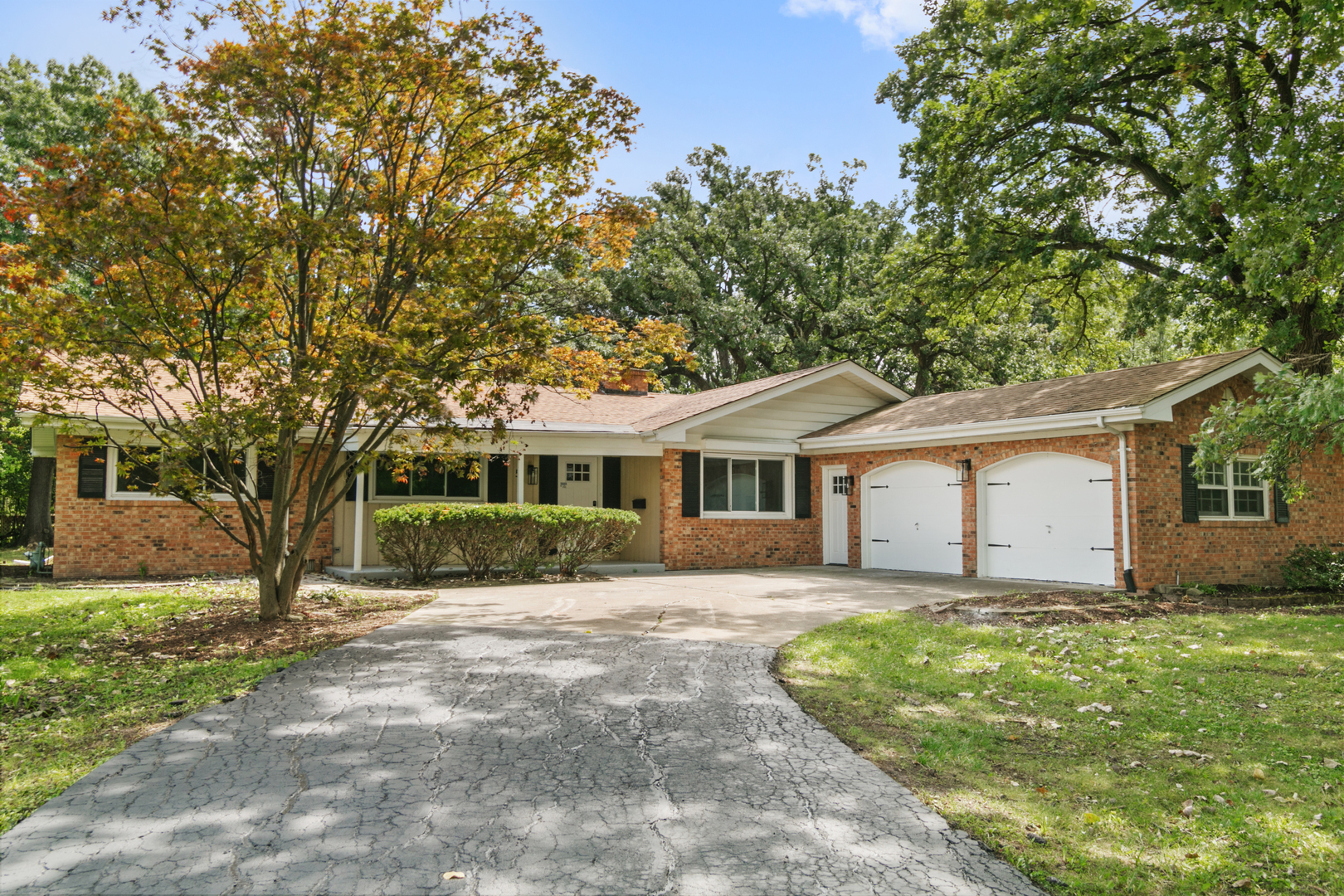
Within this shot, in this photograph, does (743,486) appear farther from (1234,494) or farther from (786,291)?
(786,291)

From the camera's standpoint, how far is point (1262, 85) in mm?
14039

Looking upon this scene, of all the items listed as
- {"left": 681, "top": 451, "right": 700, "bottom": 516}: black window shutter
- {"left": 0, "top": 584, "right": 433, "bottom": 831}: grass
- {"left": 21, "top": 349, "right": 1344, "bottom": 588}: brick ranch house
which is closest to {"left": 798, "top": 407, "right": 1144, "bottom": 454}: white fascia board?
{"left": 21, "top": 349, "right": 1344, "bottom": 588}: brick ranch house

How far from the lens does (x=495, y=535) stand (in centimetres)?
1328

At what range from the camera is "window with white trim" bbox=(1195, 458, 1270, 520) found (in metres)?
13.2

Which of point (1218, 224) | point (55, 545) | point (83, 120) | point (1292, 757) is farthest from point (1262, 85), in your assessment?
point (83, 120)

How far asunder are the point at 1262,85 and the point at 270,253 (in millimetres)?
15320

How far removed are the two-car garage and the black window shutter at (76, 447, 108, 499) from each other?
13.3 metres

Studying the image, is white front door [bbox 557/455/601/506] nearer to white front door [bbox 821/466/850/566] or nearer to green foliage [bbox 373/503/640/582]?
green foliage [bbox 373/503/640/582]

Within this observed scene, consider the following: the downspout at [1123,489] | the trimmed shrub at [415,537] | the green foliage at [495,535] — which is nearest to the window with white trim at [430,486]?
the green foliage at [495,535]

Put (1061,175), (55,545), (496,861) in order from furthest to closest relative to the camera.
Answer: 1. (1061,175)
2. (55,545)
3. (496,861)

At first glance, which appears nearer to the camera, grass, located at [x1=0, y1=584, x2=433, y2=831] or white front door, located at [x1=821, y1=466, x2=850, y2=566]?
grass, located at [x1=0, y1=584, x2=433, y2=831]

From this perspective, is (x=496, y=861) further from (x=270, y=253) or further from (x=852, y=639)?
(x=270, y=253)

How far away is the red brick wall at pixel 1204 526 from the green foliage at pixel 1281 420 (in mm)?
2875

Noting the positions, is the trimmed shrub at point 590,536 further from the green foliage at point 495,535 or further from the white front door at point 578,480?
the white front door at point 578,480
